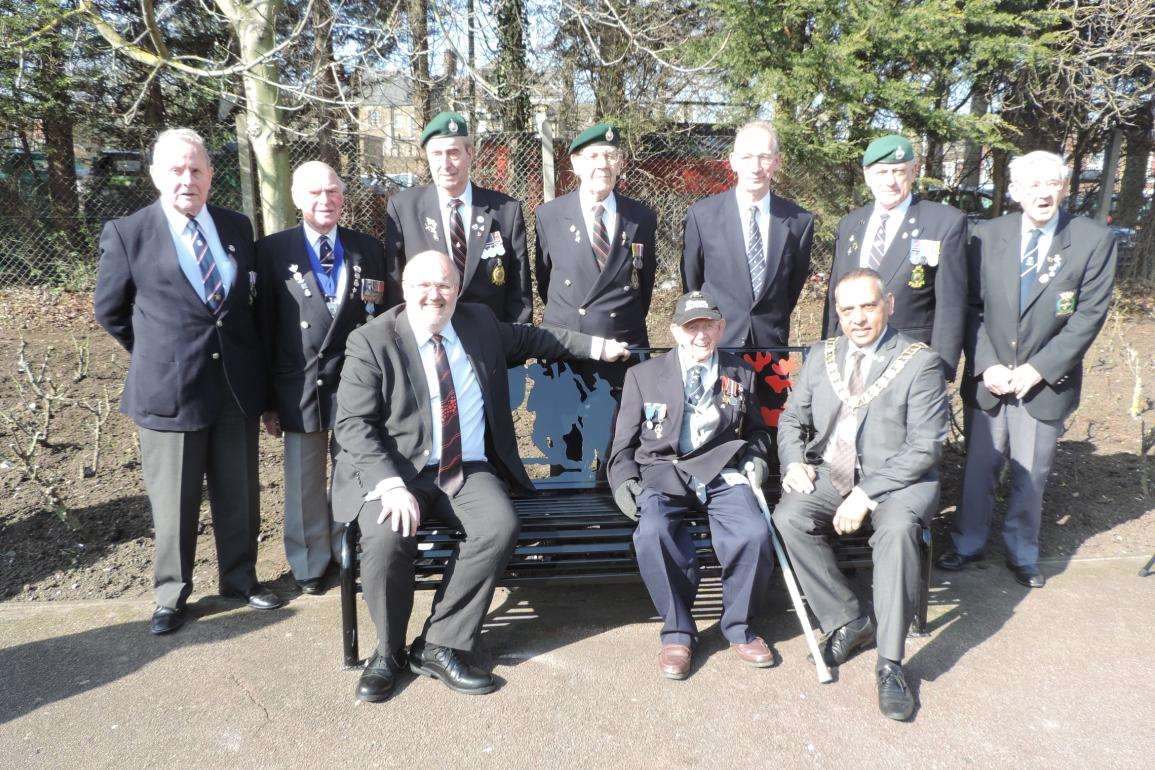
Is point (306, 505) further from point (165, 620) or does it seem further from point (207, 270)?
point (207, 270)

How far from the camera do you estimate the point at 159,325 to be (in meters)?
3.27

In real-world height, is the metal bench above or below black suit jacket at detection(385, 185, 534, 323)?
below

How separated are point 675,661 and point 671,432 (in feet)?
3.12

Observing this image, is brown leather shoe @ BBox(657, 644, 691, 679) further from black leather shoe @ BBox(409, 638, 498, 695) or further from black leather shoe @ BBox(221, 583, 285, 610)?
black leather shoe @ BBox(221, 583, 285, 610)

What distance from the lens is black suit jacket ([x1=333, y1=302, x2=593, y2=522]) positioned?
124 inches

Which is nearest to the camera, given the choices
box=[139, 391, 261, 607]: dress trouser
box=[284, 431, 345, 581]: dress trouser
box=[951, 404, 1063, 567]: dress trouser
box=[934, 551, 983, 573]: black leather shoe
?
box=[139, 391, 261, 607]: dress trouser

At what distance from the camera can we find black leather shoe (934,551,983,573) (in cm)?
391

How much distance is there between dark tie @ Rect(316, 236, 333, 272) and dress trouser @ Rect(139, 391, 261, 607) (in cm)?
70

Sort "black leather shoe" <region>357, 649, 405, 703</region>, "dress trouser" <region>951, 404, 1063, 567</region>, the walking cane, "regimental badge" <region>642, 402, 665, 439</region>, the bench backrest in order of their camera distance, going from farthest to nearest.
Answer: the bench backrest, "dress trouser" <region>951, 404, 1063, 567</region>, "regimental badge" <region>642, 402, 665, 439</region>, the walking cane, "black leather shoe" <region>357, 649, 405, 703</region>

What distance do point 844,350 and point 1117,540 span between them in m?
2.09

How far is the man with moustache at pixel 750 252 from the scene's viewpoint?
3.95 metres

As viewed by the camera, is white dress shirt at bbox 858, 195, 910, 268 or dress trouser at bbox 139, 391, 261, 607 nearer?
dress trouser at bbox 139, 391, 261, 607

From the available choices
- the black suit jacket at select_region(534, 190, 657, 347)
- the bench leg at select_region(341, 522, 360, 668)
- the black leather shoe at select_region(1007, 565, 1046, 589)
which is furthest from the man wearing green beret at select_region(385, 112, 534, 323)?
Answer: the black leather shoe at select_region(1007, 565, 1046, 589)

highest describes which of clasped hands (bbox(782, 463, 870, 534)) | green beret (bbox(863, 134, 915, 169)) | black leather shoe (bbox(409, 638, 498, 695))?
green beret (bbox(863, 134, 915, 169))
